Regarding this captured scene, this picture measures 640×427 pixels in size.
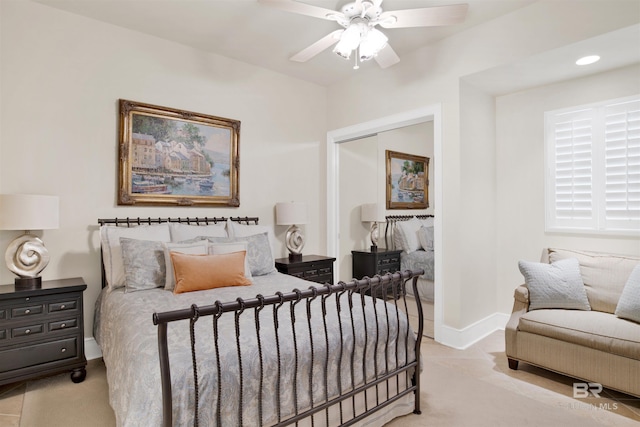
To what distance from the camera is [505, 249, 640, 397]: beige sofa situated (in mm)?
2273

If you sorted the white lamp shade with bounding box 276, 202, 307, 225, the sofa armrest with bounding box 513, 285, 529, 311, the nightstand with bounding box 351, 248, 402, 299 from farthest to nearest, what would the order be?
the nightstand with bounding box 351, 248, 402, 299, the white lamp shade with bounding box 276, 202, 307, 225, the sofa armrest with bounding box 513, 285, 529, 311

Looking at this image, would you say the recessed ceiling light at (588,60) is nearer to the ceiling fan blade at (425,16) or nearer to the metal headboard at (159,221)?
the ceiling fan blade at (425,16)

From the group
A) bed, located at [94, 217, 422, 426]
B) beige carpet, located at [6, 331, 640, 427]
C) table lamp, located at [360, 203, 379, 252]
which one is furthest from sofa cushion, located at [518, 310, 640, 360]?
table lamp, located at [360, 203, 379, 252]

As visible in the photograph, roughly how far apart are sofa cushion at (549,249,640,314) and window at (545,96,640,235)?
1.34ft

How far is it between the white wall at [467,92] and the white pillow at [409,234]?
0.47 m

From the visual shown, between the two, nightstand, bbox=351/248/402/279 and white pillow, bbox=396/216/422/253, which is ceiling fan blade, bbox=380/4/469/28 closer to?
white pillow, bbox=396/216/422/253

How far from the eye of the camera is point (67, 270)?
294 centimetres

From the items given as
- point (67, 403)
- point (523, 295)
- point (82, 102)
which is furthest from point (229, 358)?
point (82, 102)

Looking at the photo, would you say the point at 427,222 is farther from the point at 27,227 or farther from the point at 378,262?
the point at 27,227

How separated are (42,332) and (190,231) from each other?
1269 millimetres

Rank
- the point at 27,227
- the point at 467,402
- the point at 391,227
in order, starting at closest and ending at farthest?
the point at 467,402
the point at 27,227
the point at 391,227

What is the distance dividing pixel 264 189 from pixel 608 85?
352cm

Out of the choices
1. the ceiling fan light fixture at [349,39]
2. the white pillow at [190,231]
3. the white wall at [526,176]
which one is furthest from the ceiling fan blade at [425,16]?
the white pillow at [190,231]

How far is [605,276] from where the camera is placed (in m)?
2.74
